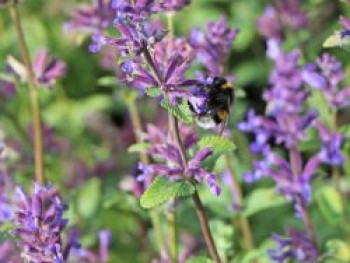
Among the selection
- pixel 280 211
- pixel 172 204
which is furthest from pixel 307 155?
pixel 172 204

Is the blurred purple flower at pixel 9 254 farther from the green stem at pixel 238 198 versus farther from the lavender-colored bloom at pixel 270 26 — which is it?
the lavender-colored bloom at pixel 270 26

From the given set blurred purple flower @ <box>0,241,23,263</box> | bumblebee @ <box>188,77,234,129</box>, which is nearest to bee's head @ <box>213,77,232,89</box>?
bumblebee @ <box>188,77,234,129</box>

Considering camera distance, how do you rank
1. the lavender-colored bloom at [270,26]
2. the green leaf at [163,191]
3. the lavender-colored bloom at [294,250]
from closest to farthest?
the green leaf at [163,191]
the lavender-colored bloom at [294,250]
the lavender-colored bloom at [270,26]

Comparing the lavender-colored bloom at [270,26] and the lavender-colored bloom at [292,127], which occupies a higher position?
the lavender-colored bloom at [270,26]

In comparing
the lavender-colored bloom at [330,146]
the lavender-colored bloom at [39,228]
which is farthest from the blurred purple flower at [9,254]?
the lavender-colored bloom at [330,146]

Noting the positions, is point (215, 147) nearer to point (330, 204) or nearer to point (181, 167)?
point (181, 167)

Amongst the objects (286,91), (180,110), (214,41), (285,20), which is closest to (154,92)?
(180,110)

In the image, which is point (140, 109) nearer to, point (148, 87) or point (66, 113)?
point (66, 113)
